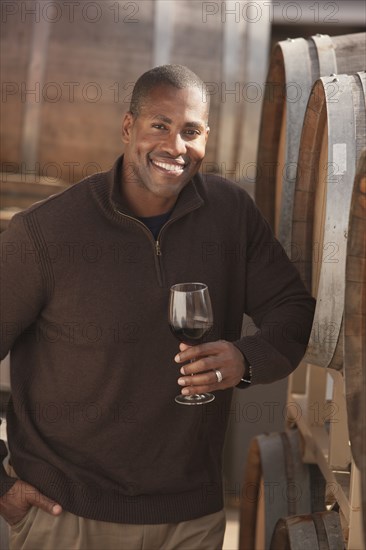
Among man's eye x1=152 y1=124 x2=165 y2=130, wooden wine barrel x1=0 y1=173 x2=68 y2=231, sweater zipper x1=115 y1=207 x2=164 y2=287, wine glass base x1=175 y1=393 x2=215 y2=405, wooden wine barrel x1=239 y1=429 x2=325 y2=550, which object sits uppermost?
man's eye x1=152 y1=124 x2=165 y2=130

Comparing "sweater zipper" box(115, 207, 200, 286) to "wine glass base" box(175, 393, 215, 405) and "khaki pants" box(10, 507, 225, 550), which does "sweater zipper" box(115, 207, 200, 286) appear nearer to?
"wine glass base" box(175, 393, 215, 405)

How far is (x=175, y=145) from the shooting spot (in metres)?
2.55

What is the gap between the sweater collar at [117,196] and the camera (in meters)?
2.59

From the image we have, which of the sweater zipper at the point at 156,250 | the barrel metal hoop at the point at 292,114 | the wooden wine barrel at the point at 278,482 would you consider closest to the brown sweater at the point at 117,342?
the sweater zipper at the point at 156,250

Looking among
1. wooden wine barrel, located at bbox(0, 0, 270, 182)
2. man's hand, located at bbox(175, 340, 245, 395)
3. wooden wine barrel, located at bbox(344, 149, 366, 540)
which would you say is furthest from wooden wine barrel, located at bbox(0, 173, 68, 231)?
wooden wine barrel, located at bbox(344, 149, 366, 540)

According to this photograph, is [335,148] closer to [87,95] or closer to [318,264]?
[318,264]

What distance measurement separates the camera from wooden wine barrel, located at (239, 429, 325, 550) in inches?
127

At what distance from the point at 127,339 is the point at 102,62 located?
215 centimetres

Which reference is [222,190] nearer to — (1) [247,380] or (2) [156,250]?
(2) [156,250]

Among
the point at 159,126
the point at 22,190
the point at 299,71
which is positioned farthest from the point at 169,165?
the point at 22,190

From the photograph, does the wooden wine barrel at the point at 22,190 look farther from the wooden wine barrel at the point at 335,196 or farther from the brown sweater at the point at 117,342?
the wooden wine barrel at the point at 335,196

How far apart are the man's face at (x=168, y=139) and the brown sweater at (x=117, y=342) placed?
90 mm

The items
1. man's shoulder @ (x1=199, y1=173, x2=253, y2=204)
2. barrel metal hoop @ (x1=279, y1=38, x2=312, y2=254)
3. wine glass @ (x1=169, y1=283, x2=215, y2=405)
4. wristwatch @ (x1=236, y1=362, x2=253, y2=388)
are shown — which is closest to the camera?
wine glass @ (x1=169, y1=283, x2=215, y2=405)

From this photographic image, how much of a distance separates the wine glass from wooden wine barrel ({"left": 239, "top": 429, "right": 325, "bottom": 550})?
1089 millimetres
